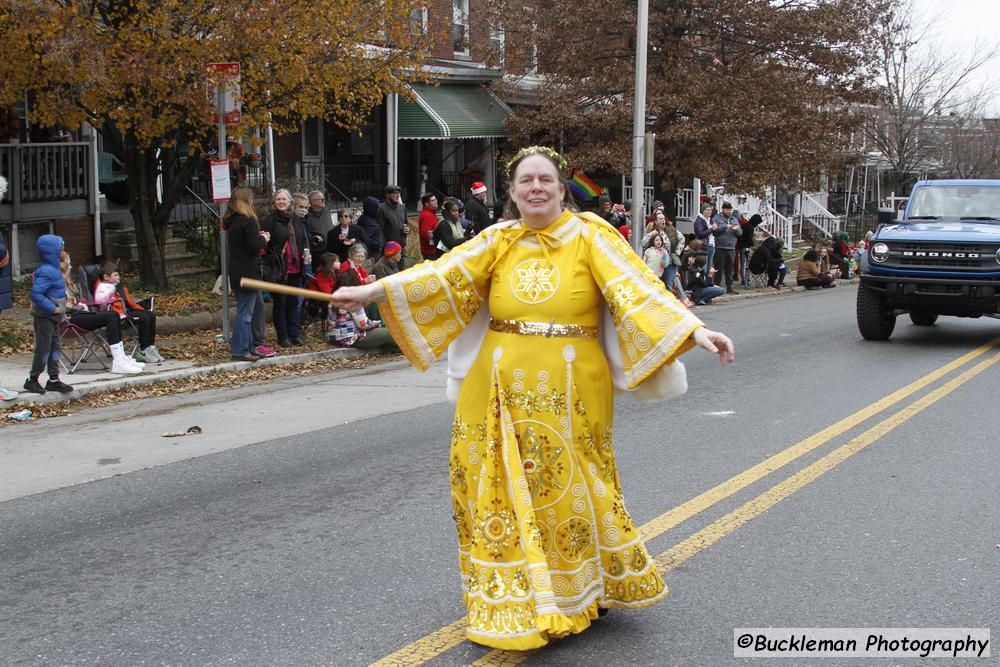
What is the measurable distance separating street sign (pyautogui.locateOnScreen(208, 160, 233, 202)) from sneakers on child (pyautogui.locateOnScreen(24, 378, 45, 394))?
3.26m

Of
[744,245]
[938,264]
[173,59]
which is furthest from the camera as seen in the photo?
[744,245]

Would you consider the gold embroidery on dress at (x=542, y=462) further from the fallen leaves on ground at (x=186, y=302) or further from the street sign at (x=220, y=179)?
the fallen leaves on ground at (x=186, y=302)

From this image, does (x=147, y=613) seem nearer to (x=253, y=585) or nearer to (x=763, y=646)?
(x=253, y=585)

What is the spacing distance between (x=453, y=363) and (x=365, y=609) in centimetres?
115

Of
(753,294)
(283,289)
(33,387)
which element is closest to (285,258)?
(33,387)

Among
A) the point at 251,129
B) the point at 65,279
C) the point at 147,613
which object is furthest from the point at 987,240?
the point at 147,613

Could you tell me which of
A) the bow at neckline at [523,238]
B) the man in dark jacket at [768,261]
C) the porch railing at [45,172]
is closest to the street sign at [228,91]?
the porch railing at [45,172]

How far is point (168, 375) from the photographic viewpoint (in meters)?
11.4

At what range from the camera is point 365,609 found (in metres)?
4.92

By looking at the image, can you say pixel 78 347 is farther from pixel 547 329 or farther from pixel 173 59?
pixel 547 329

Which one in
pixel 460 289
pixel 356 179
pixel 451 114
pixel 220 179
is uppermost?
pixel 451 114

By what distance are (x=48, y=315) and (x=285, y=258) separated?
344 centimetres

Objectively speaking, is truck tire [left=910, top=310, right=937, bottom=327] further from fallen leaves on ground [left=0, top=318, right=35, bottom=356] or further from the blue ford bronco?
Result: fallen leaves on ground [left=0, top=318, right=35, bottom=356]

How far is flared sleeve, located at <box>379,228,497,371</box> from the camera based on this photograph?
4680 mm
